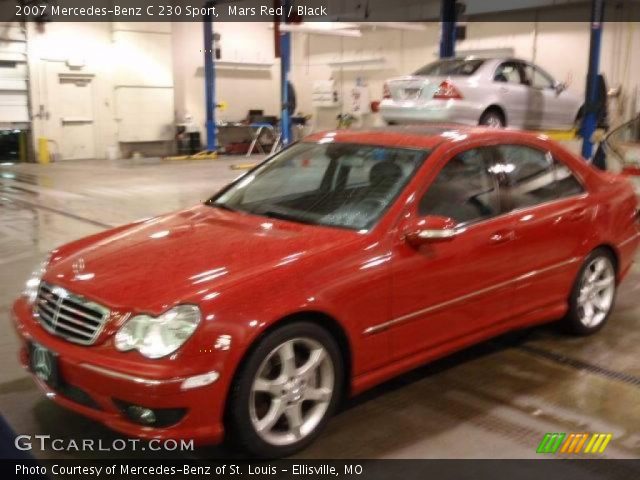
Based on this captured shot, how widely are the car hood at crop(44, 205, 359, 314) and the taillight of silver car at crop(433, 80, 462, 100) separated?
6408mm

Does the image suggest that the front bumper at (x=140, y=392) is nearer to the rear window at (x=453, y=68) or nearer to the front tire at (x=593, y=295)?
the front tire at (x=593, y=295)

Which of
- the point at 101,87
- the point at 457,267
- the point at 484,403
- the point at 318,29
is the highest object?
the point at 318,29

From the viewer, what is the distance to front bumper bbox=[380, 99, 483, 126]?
9.28m

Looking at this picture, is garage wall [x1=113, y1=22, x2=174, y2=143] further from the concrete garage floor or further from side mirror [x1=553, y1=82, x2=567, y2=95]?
the concrete garage floor

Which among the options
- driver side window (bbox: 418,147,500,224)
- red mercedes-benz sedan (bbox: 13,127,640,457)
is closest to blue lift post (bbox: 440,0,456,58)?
red mercedes-benz sedan (bbox: 13,127,640,457)

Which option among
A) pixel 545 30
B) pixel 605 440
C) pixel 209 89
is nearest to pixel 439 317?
pixel 605 440

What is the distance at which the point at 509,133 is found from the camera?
157 inches

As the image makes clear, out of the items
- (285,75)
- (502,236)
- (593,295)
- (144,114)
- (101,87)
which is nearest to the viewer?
(502,236)

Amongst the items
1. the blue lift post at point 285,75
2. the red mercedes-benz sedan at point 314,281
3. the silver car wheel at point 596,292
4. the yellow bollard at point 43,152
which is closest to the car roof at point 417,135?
the red mercedes-benz sedan at point 314,281

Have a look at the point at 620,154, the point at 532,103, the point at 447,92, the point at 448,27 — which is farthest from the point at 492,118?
the point at 448,27

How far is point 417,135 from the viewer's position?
12.3 feet

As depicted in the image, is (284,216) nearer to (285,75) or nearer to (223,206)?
(223,206)

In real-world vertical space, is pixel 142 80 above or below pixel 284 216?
above

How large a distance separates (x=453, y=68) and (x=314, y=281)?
7792mm
